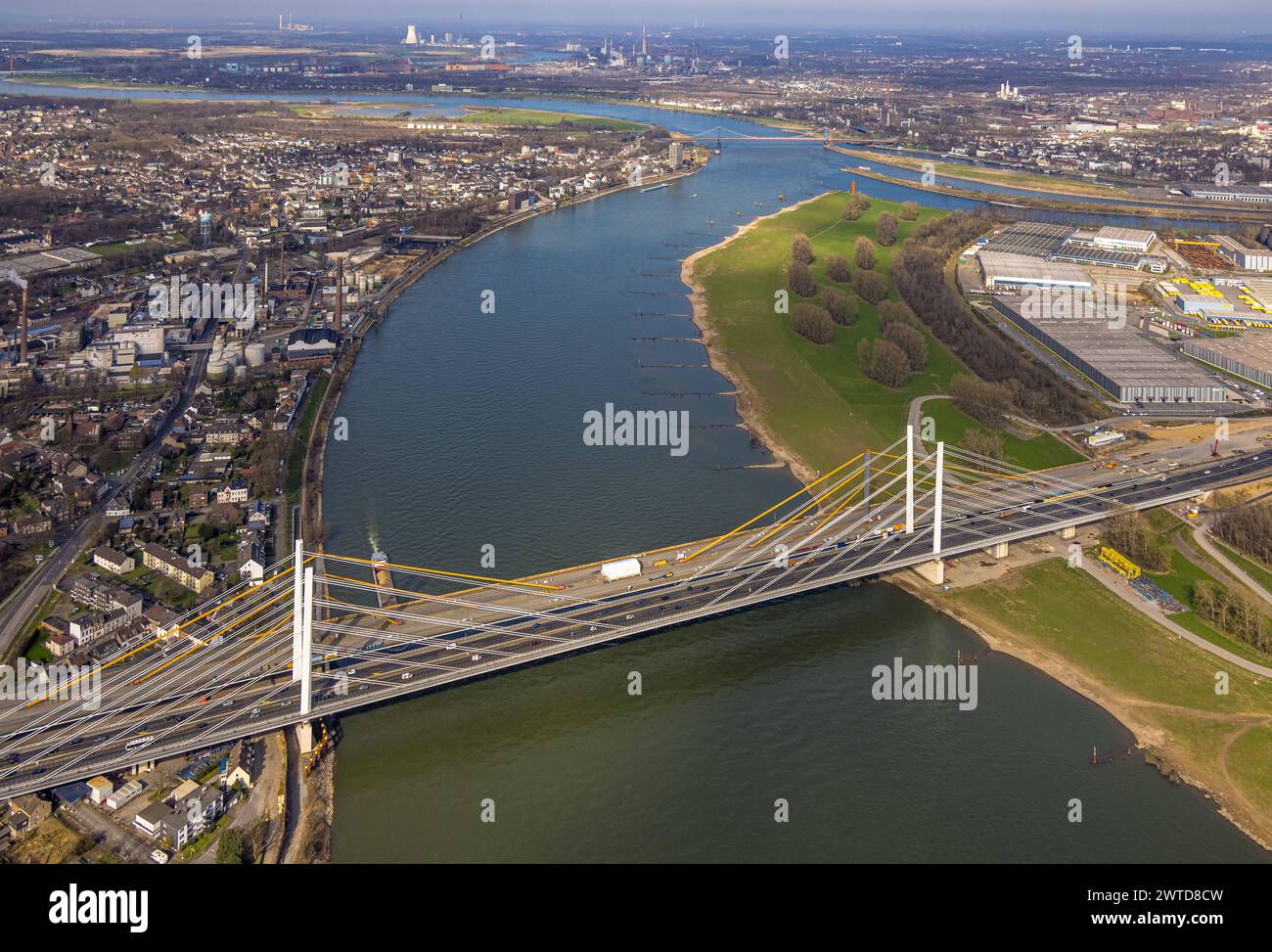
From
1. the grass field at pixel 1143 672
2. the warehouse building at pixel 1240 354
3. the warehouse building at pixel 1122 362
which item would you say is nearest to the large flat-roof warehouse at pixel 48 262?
the warehouse building at pixel 1122 362

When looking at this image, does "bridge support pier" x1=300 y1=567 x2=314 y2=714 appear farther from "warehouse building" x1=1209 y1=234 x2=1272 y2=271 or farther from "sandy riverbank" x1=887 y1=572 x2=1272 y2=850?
"warehouse building" x1=1209 y1=234 x2=1272 y2=271

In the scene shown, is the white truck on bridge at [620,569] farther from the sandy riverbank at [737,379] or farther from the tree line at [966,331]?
the tree line at [966,331]

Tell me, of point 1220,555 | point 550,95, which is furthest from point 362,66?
point 1220,555

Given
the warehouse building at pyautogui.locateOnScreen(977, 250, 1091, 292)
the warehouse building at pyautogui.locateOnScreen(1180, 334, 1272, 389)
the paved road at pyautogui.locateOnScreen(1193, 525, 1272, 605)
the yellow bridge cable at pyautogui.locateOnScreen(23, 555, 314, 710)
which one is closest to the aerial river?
the yellow bridge cable at pyautogui.locateOnScreen(23, 555, 314, 710)

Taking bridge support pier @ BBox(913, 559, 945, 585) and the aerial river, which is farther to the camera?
bridge support pier @ BBox(913, 559, 945, 585)

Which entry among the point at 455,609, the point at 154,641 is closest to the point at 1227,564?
the point at 455,609
